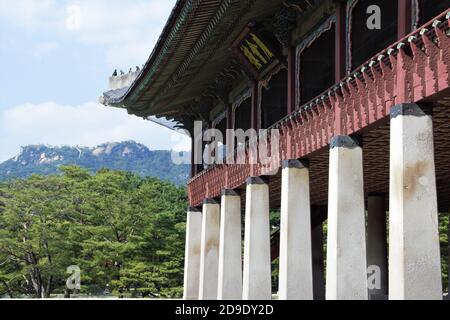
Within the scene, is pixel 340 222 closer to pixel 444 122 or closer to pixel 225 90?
pixel 444 122

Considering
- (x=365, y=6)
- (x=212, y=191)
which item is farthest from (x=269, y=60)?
(x=212, y=191)

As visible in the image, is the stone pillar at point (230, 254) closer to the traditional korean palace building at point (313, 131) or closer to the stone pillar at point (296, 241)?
the traditional korean palace building at point (313, 131)

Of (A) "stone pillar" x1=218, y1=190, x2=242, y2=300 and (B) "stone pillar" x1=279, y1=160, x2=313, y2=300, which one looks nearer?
(B) "stone pillar" x1=279, y1=160, x2=313, y2=300

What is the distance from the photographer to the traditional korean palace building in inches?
567

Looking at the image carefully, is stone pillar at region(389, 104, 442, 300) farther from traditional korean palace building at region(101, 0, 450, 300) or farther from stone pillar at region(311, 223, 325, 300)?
stone pillar at region(311, 223, 325, 300)

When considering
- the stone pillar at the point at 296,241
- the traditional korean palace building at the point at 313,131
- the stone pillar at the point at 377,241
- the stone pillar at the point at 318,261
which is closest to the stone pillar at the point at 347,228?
the traditional korean palace building at the point at 313,131

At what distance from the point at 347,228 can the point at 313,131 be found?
3.89 metres

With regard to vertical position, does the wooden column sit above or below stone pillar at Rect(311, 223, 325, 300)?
above

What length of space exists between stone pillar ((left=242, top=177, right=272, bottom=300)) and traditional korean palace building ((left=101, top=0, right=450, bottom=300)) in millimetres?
37

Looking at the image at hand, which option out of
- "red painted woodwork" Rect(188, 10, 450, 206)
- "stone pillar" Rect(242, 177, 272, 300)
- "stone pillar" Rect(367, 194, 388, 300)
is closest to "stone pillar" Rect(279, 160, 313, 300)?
"red painted woodwork" Rect(188, 10, 450, 206)

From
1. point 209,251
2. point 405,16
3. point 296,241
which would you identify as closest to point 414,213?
point 405,16

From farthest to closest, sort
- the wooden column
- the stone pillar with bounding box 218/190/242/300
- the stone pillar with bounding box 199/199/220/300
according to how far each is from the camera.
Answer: the stone pillar with bounding box 199/199/220/300, the stone pillar with bounding box 218/190/242/300, the wooden column

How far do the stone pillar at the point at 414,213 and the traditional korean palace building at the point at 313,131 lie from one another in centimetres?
3

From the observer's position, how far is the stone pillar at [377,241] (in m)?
31.6
